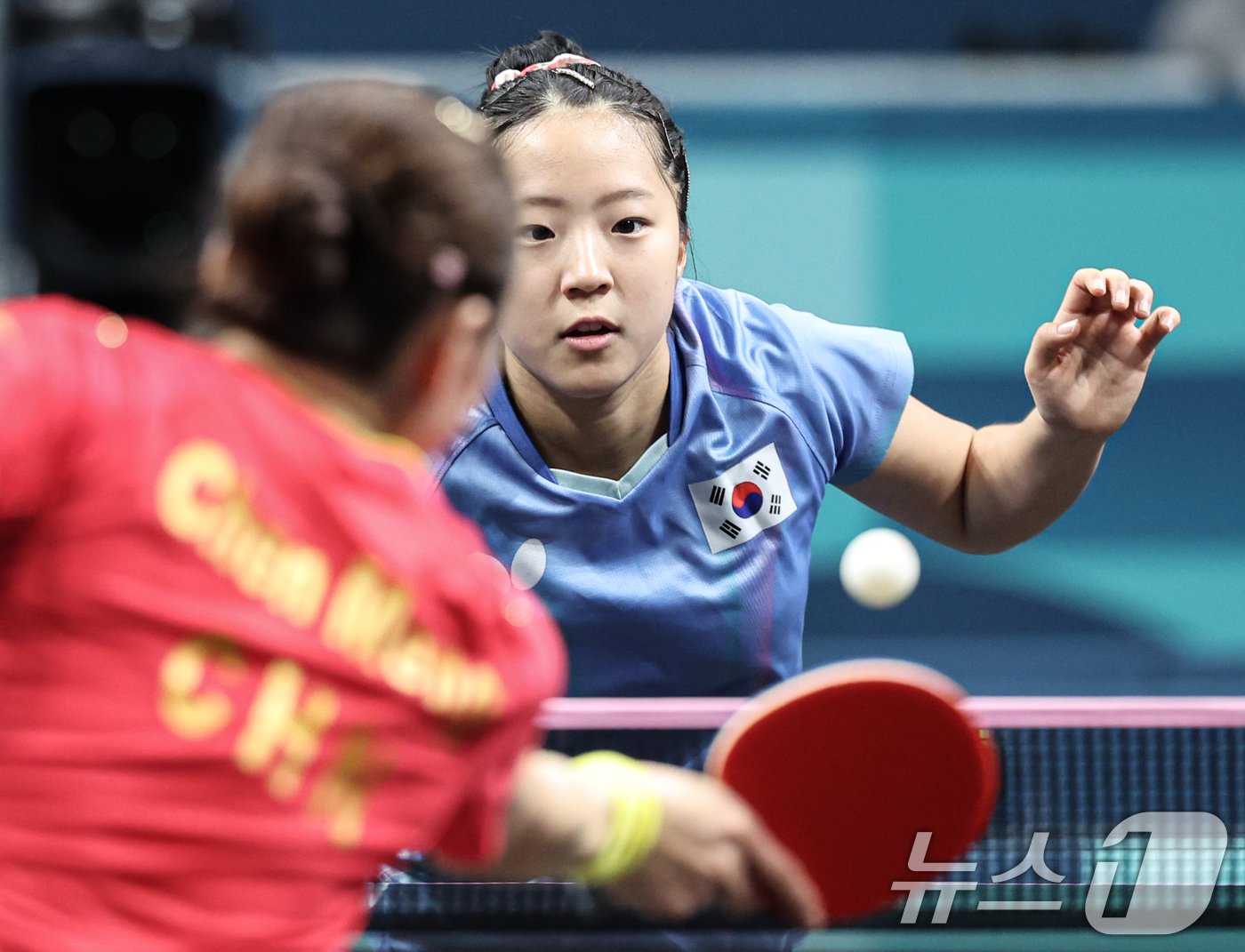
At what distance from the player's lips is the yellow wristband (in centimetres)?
103

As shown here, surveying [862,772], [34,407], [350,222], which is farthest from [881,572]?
[34,407]

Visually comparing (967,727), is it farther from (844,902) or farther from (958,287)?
(958,287)

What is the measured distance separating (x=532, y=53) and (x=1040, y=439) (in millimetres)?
1020

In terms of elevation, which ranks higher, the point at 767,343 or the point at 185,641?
the point at 767,343

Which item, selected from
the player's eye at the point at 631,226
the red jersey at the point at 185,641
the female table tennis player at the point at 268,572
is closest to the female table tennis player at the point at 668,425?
the player's eye at the point at 631,226

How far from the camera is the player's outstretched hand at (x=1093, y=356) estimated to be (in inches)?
102

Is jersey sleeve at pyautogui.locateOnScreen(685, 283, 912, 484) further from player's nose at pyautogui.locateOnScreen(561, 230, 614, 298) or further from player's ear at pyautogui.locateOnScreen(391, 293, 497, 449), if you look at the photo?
player's ear at pyautogui.locateOnScreen(391, 293, 497, 449)

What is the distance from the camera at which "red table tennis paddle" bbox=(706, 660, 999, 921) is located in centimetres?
207

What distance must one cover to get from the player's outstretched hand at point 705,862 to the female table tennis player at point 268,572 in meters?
0.20

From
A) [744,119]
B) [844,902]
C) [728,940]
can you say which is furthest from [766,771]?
[744,119]

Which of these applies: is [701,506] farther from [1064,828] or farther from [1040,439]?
[1064,828]

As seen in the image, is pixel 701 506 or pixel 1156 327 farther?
pixel 701 506

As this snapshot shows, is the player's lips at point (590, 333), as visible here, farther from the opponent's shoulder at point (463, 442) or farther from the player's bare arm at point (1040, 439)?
the player's bare arm at point (1040, 439)

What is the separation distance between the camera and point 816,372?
109 inches
